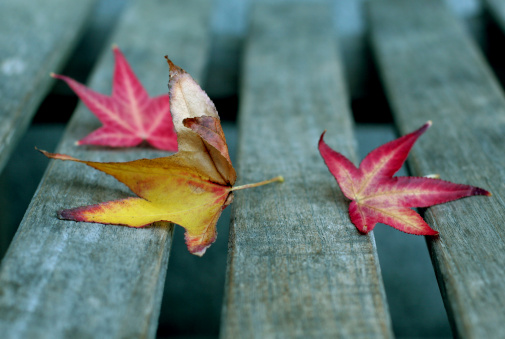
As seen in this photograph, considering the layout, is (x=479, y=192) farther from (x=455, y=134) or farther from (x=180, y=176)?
(x=180, y=176)

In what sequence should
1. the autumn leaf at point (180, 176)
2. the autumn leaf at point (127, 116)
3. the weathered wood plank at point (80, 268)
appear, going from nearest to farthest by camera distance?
the weathered wood plank at point (80, 268) < the autumn leaf at point (180, 176) < the autumn leaf at point (127, 116)

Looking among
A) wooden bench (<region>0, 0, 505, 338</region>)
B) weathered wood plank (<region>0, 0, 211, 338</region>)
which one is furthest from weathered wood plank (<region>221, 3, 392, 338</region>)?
weathered wood plank (<region>0, 0, 211, 338</region>)

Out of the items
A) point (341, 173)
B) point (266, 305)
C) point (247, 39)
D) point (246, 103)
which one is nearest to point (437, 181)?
point (341, 173)

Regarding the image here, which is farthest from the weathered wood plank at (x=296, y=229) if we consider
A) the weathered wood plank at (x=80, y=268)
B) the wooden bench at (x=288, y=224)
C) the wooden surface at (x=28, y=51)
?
the wooden surface at (x=28, y=51)

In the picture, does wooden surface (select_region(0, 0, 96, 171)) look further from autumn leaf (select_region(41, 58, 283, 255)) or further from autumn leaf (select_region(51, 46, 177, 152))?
autumn leaf (select_region(41, 58, 283, 255))

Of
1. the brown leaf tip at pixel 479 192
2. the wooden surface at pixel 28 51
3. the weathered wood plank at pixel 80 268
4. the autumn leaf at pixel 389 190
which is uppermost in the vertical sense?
the brown leaf tip at pixel 479 192

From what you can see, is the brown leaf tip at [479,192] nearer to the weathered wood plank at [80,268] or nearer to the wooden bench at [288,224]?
the wooden bench at [288,224]

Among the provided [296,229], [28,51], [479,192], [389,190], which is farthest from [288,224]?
[28,51]

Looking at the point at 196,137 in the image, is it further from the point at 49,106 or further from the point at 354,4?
the point at 354,4
